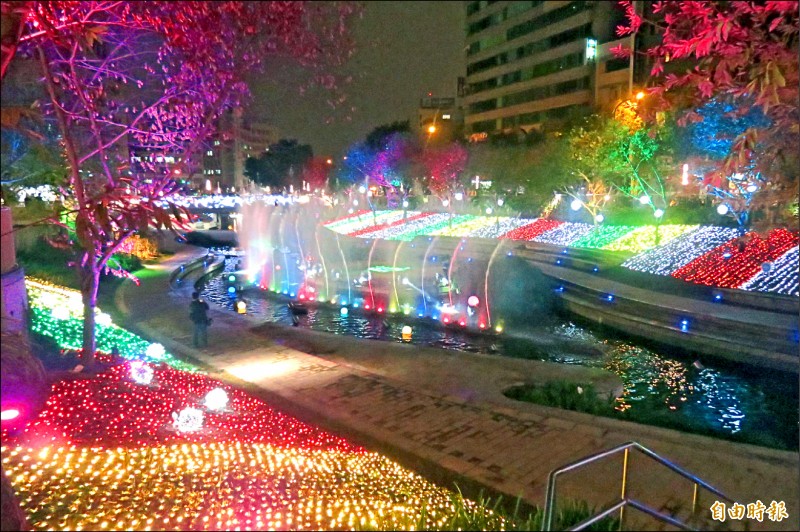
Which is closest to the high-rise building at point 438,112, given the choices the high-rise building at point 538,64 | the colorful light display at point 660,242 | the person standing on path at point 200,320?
the high-rise building at point 538,64

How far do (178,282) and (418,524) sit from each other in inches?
785

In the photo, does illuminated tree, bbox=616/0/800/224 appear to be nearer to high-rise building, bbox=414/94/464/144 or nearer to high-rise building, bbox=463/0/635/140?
high-rise building, bbox=463/0/635/140

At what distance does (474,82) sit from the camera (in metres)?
75.8

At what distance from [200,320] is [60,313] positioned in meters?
5.11

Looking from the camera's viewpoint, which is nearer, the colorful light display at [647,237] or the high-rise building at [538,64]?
the colorful light display at [647,237]

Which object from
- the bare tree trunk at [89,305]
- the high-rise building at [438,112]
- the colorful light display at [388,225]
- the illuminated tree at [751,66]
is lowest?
the colorful light display at [388,225]

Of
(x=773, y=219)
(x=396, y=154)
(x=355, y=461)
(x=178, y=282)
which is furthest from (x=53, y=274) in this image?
(x=396, y=154)

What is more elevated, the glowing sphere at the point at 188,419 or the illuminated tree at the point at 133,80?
the illuminated tree at the point at 133,80

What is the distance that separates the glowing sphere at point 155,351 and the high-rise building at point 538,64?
147 feet

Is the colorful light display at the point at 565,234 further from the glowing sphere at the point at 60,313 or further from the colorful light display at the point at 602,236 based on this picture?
the glowing sphere at the point at 60,313

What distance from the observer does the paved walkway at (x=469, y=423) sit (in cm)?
610

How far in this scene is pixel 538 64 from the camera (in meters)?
64.8

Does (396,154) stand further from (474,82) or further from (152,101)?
(152,101)

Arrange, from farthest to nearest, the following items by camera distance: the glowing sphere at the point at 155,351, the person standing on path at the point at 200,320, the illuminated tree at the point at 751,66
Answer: the person standing on path at the point at 200,320
the glowing sphere at the point at 155,351
the illuminated tree at the point at 751,66
